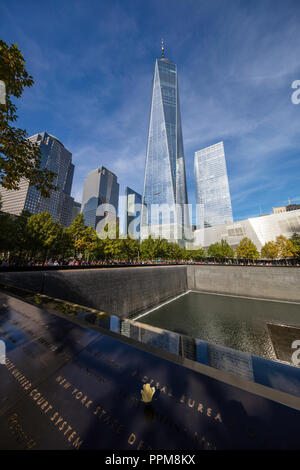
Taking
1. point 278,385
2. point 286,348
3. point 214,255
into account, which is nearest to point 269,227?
point 214,255

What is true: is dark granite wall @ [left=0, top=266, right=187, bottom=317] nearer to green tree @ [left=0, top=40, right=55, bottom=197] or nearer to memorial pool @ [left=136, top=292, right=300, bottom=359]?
memorial pool @ [left=136, top=292, right=300, bottom=359]

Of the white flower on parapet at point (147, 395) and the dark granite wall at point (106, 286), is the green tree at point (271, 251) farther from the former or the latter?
the white flower on parapet at point (147, 395)

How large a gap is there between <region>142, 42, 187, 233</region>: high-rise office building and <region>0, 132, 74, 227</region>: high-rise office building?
5490 cm

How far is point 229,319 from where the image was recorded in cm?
2112

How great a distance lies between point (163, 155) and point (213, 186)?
47274 millimetres

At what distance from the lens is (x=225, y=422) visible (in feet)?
4.93

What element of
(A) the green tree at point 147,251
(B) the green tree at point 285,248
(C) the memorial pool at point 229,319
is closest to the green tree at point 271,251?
(B) the green tree at point 285,248

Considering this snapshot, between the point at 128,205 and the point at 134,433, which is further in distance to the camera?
the point at 128,205

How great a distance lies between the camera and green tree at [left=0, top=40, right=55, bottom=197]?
191 inches

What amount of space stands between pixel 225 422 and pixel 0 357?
332 cm

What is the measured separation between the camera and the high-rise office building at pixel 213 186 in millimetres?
119562

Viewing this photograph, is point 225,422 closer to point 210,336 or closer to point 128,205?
point 210,336

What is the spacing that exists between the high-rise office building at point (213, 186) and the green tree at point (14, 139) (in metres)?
124
